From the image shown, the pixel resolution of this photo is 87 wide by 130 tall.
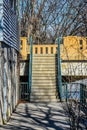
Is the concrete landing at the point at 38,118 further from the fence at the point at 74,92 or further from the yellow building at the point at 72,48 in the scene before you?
the yellow building at the point at 72,48

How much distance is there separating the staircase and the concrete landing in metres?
2.09

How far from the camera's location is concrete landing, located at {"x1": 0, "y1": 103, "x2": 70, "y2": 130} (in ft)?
46.3

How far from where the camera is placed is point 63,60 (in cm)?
2536

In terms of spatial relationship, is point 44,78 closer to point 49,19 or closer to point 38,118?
point 38,118

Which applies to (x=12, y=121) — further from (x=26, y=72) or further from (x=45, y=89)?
(x=26, y=72)

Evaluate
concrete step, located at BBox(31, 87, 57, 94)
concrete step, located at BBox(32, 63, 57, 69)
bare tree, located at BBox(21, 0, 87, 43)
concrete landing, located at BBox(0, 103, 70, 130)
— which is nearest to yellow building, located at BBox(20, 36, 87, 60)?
concrete step, located at BBox(32, 63, 57, 69)

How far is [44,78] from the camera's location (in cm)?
2477

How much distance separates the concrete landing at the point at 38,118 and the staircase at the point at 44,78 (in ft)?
6.84

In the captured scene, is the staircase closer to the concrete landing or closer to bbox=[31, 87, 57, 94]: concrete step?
bbox=[31, 87, 57, 94]: concrete step

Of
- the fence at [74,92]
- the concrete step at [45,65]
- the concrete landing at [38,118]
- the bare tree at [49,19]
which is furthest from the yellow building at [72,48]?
the bare tree at [49,19]

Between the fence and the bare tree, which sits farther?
the bare tree

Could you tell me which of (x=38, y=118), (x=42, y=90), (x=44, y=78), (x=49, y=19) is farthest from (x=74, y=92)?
(x=49, y=19)

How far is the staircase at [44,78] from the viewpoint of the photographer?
2347 cm

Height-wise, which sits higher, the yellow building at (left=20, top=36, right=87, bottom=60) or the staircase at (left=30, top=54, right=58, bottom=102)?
the yellow building at (left=20, top=36, right=87, bottom=60)
